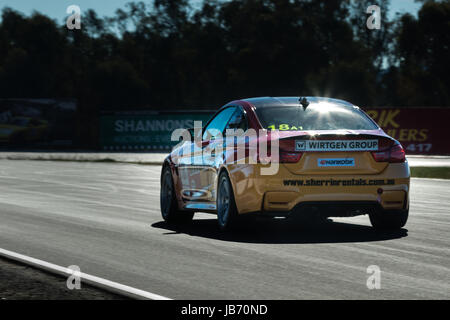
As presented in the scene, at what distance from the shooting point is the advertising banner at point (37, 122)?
6131 centimetres

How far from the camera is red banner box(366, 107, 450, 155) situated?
41.8 m

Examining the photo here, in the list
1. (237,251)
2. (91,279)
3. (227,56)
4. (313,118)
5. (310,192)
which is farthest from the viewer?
(227,56)

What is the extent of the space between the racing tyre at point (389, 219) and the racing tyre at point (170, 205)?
2.65 meters

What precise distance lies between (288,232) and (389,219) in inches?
47.1

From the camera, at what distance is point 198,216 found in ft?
43.1

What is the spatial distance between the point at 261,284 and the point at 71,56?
8286 centimetres

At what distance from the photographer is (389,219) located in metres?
10.6

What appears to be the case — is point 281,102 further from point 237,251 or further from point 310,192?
point 237,251

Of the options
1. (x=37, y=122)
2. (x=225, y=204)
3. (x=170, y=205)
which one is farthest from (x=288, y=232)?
(x=37, y=122)

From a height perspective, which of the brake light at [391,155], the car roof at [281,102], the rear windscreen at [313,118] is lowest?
the brake light at [391,155]

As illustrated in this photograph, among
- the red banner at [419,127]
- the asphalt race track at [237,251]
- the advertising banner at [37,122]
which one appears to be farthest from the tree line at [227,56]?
the asphalt race track at [237,251]

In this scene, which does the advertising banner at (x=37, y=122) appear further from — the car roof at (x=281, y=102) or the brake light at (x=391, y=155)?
the brake light at (x=391, y=155)

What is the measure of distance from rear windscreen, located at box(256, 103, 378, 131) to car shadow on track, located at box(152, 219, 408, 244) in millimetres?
1182

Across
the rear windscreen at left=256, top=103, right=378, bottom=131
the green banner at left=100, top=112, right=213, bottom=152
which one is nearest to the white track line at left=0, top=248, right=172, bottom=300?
the rear windscreen at left=256, top=103, right=378, bottom=131
